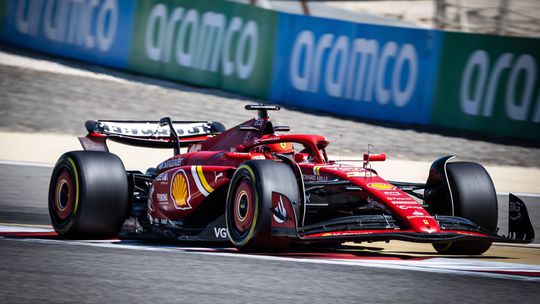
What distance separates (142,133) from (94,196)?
6.30 ft

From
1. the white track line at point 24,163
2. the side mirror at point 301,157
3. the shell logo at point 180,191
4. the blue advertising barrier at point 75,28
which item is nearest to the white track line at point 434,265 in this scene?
the shell logo at point 180,191

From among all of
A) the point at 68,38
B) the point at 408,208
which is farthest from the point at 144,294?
the point at 68,38

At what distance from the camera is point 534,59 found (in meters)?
18.4

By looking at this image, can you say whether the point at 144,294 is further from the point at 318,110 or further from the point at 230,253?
the point at 318,110

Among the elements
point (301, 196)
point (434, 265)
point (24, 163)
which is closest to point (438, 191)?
point (434, 265)

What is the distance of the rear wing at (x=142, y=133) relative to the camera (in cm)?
1079

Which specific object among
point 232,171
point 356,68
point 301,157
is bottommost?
point 232,171

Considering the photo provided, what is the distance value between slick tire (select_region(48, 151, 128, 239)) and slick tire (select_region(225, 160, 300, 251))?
128cm

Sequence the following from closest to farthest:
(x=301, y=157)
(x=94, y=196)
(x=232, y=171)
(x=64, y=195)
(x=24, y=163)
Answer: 1. (x=232, y=171)
2. (x=94, y=196)
3. (x=301, y=157)
4. (x=64, y=195)
5. (x=24, y=163)

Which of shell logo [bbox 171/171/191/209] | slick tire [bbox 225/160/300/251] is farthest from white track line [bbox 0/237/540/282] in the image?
shell logo [bbox 171/171/191/209]

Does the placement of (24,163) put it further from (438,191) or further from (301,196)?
(301,196)

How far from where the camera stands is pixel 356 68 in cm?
1983

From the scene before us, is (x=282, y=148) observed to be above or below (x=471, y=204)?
above

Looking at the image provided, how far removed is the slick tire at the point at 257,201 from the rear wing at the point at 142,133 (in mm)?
2498
